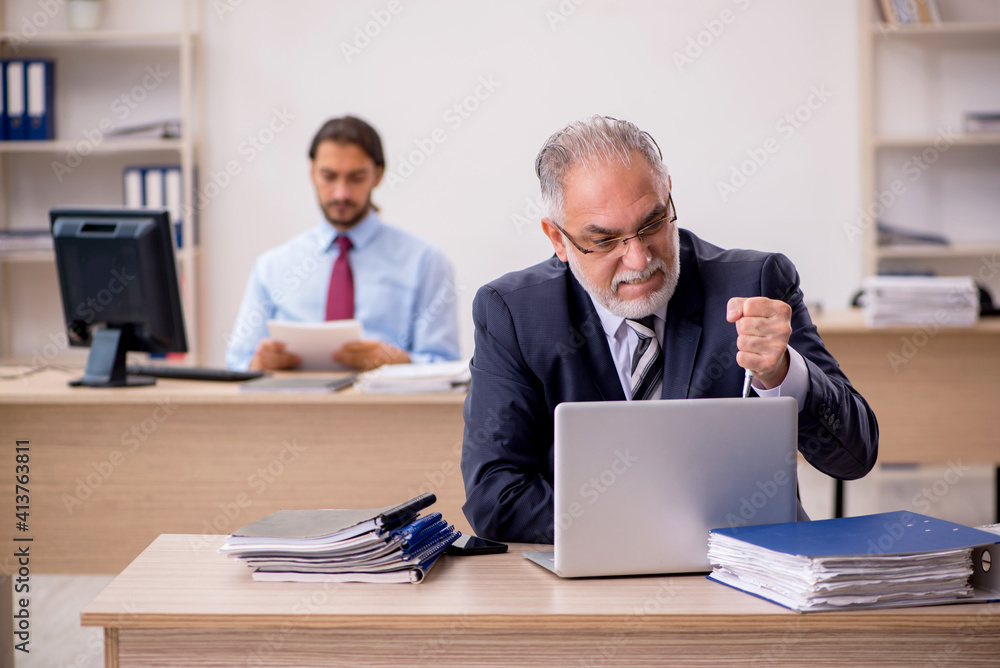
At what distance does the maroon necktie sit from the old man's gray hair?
183 cm

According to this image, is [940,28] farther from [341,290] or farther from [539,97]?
[341,290]

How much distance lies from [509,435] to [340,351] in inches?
51.7

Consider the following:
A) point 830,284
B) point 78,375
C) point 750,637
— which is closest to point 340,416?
point 78,375

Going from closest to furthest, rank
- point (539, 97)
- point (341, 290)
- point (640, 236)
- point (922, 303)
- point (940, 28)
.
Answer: point (640, 236), point (922, 303), point (341, 290), point (940, 28), point (539, 97)

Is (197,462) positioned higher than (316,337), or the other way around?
(316,337)

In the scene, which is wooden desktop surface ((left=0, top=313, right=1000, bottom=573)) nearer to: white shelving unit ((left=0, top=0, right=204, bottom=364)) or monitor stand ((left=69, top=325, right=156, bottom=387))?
monitor stand ((left=69, top=325, right=156, bottom=387))

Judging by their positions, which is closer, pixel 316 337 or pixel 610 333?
pixel 610 333

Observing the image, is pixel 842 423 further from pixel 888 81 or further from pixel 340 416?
pixel 888 81

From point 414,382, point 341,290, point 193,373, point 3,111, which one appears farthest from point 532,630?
point 3,111

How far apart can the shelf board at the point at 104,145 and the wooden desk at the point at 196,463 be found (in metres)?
1.99

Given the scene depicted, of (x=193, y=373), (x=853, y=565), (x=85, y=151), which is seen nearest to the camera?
(x=853, y=565)

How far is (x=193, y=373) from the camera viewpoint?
8.40 ft

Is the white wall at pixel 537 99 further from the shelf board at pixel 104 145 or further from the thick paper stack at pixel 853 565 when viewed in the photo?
the thick paper stack at pixel 853 565

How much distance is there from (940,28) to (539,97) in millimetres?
1809
